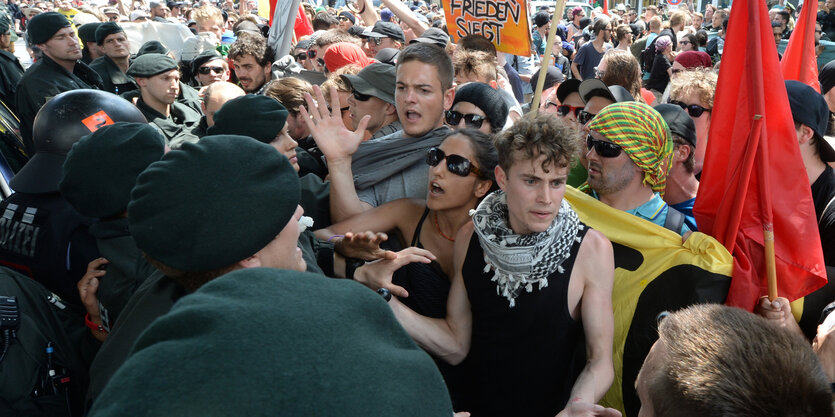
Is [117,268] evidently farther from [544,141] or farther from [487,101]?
[487,101]

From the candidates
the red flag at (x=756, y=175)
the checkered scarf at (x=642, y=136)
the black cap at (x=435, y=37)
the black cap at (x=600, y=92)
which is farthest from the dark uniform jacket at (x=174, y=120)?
the red flag at (x=756, y=175)

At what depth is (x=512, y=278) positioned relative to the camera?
2.17m

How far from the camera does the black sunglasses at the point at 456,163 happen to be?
2570mm

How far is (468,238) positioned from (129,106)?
1.75 m

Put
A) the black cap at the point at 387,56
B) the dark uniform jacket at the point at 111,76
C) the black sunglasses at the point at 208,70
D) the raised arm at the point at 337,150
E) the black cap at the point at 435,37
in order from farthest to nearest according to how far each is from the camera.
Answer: the dark uniform jacket at the point at 111,76
the black cap at the point at 435,37
the black sunglasses at the point at 208,70
the black cap at the point at 387,56
the raised arm at the point at 337,150

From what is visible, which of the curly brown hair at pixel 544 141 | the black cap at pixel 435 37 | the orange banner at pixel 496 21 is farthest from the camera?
the black cap at pixel 435 37

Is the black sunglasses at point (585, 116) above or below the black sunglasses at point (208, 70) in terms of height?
above

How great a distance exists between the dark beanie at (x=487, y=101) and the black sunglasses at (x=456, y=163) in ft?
2.46

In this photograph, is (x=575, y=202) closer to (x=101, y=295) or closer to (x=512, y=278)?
(x=512, y=278)

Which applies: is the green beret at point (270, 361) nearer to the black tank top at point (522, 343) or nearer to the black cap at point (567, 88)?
the black tank top at point (522, 343)

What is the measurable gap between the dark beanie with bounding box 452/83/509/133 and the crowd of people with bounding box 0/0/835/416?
0.04ft

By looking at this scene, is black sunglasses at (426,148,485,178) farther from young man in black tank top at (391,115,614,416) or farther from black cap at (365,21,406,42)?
black cap at (365,21,406,42)

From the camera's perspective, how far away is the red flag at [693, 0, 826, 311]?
2.38 m

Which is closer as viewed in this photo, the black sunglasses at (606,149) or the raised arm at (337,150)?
the black sunglasses at (606,149)
